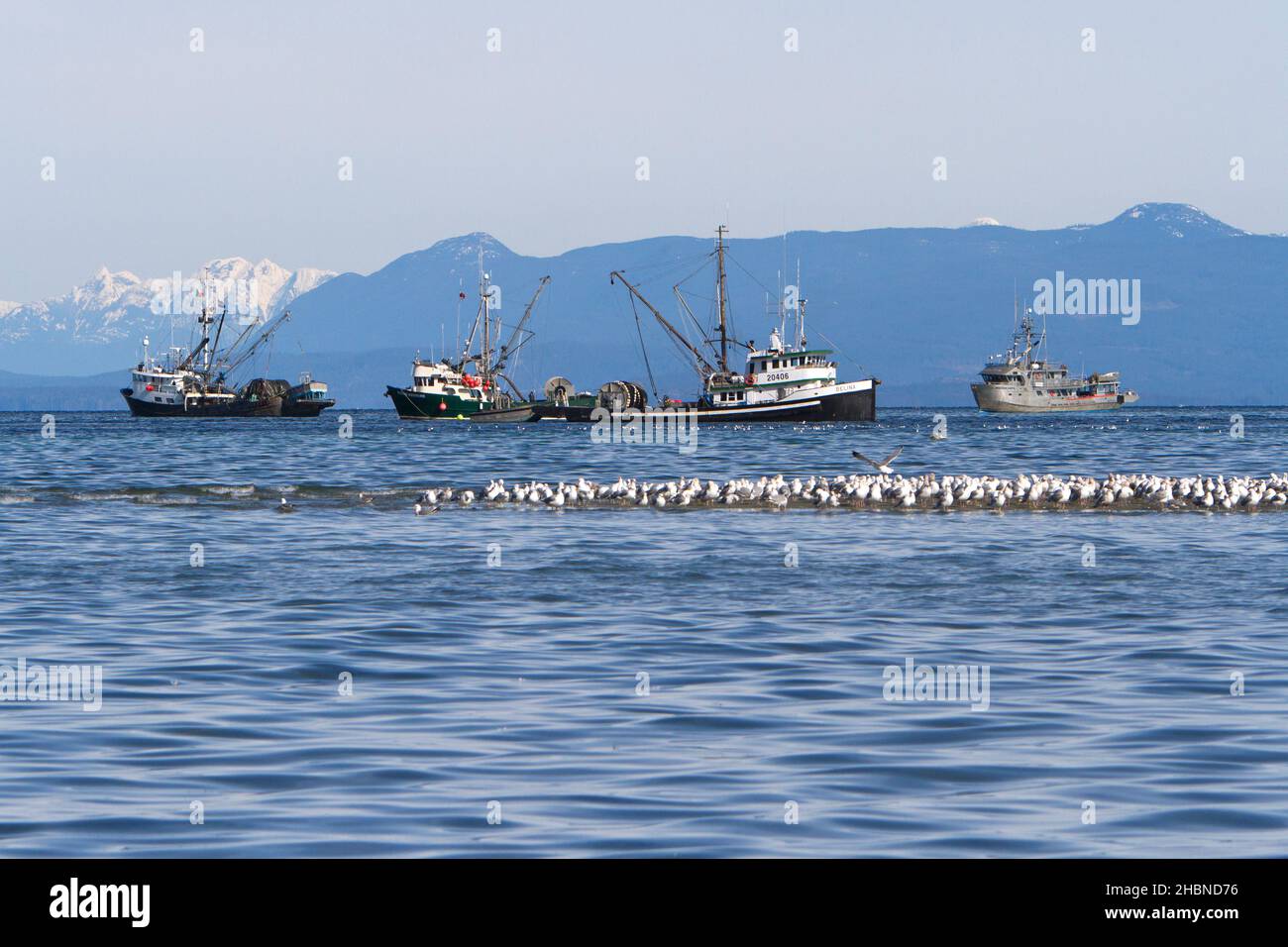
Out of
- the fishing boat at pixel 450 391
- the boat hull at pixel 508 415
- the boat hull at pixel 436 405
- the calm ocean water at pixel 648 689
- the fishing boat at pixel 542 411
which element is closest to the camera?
the calm ocean water at pixel 648 689

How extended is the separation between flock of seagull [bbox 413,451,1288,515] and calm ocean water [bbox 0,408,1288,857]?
5417 millimetres

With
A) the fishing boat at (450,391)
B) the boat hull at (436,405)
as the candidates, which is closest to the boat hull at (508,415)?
the fishing boat at (450,391)

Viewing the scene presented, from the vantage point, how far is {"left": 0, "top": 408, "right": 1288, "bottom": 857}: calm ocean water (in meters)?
11.6

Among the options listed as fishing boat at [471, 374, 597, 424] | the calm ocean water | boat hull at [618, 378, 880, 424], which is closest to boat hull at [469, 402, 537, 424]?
fishing boat at [471, 374, 597, 424]

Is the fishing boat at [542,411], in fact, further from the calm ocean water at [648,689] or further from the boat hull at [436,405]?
the calm ocean water at [648,689]

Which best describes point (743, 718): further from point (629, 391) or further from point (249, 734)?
point (629, 391)

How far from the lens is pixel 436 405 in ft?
623

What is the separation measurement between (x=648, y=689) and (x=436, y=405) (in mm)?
173960

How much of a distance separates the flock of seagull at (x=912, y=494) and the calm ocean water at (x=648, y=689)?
542 centimetres

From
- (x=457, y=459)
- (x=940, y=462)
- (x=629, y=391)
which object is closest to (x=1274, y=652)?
(x=940, y=462)

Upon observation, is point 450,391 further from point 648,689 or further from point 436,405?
point 648,689

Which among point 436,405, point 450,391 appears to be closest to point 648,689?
point 450,391

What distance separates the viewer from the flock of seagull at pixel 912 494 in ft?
150
